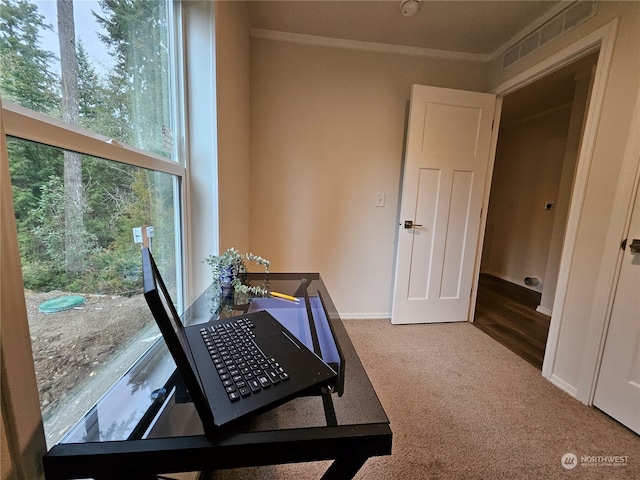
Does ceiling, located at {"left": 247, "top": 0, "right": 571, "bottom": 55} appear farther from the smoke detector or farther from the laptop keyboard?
the laptop keyboard

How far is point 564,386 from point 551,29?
2.35 meters

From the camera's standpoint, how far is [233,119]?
64.4 inches

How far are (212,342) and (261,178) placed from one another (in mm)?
1790

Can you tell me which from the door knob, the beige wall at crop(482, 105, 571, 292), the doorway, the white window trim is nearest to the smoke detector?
the doorway

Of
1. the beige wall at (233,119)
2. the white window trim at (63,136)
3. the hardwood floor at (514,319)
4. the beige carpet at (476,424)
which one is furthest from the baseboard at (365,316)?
the white window trim at (63,136)

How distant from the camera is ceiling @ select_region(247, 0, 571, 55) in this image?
179 centimetres

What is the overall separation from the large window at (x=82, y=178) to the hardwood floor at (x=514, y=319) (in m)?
2.54

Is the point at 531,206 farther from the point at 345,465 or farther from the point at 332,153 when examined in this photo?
the point at 345,465

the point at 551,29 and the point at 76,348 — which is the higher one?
the point at 551,29

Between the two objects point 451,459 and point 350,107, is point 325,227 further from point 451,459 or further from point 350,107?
point 451,459

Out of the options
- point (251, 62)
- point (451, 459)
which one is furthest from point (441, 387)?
point (251, 62)

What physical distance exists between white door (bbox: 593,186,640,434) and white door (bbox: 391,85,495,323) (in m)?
1.09

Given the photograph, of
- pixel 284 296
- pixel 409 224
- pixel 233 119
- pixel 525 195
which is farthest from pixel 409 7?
pixel 525 195

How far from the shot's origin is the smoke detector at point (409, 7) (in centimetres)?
173
